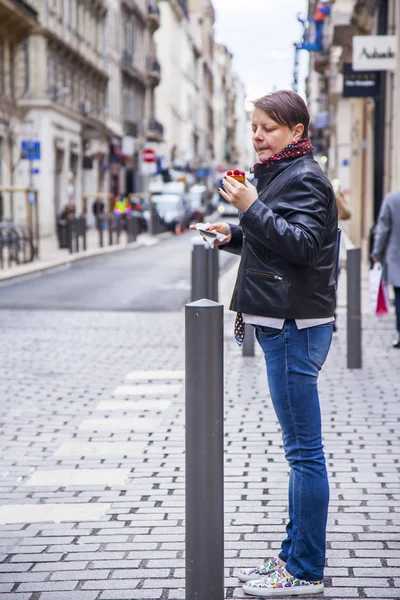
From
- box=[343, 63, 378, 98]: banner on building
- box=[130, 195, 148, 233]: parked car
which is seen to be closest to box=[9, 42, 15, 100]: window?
box=[130, 195, 148, 233]: parked car

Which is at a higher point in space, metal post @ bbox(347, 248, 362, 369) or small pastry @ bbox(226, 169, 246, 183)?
small pastry @ bbox(226, 169, 246, 183)

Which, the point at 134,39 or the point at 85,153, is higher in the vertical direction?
the point at 134,39

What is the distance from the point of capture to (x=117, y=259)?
28422mm

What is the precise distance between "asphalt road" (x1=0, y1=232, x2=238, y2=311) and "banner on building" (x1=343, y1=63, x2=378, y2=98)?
4.94 metres

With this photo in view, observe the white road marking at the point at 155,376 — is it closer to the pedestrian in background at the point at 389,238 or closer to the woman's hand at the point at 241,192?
the pedestrian in background at the point at 389,238

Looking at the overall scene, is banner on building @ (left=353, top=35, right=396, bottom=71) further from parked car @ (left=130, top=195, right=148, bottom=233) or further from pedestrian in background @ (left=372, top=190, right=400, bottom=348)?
parked car @ (left=130, top=195, right=148, bottom=233)

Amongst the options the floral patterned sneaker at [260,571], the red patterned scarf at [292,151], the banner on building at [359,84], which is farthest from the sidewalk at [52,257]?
the red patterned scarf at [292,151]

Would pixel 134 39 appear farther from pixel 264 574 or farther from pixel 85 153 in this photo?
pixel 264 574

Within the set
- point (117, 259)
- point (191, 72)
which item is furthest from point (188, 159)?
point (117, 259)

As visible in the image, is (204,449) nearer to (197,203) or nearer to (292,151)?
(292,151)

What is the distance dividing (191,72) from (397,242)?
91040 millimetres

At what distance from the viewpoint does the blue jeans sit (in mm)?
3656

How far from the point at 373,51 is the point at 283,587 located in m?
14.3

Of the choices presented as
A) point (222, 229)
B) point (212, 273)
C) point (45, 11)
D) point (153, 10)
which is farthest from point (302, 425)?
point (153, 10)
